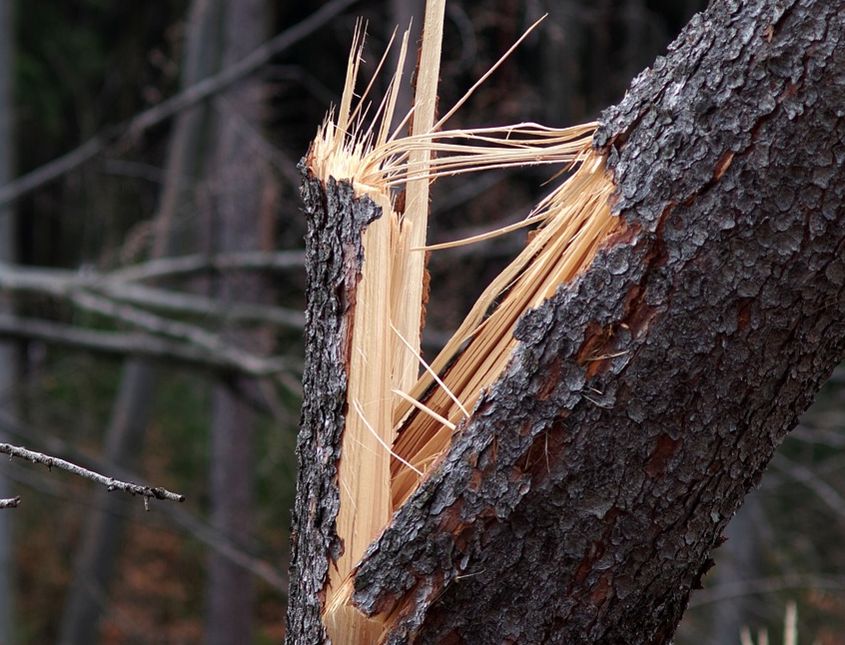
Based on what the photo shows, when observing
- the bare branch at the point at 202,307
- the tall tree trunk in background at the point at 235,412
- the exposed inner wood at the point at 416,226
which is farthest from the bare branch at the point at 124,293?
the exposed inner wood at the point at 416,226

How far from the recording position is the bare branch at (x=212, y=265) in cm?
478

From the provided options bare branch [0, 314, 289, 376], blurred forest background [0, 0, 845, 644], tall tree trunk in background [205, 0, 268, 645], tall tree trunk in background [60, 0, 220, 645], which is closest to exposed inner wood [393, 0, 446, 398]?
blurred forest background [0, 0, 845, 644]

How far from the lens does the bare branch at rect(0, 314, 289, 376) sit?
4.32m

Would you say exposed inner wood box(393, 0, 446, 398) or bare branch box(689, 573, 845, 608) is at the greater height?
exposed inner wood box(393, 0, 446, 398)

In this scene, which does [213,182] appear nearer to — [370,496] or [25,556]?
[370,496]

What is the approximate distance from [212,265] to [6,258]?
1.83 m

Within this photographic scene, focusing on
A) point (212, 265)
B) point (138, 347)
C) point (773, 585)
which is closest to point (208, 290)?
point (212, 265)

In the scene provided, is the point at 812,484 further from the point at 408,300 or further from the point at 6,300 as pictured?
the point at 6,300

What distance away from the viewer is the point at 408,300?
133cm

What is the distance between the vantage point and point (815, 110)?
40.6 inches

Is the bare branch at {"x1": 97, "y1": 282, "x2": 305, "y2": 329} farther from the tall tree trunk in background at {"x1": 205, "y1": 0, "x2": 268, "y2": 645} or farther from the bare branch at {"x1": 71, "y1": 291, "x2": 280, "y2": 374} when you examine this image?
the tall tree trunk in background at {"x1": 205, "y1": 0, "x2": 268, "y2": 645}

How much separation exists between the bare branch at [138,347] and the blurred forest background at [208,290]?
13mm

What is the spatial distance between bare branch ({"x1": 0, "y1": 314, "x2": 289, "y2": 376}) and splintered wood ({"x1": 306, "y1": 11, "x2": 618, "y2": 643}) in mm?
2956

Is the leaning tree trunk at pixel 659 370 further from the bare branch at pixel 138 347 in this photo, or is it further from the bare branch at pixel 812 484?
the bare branch at pixel 812 484
